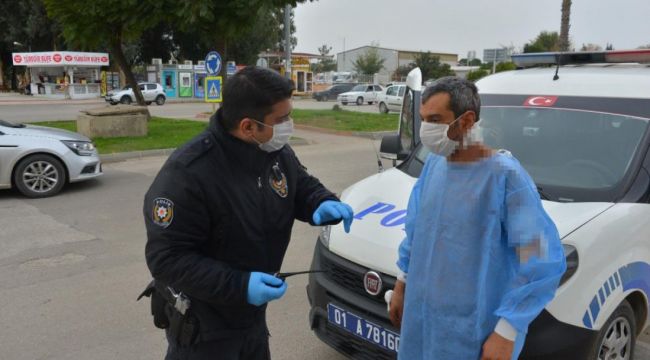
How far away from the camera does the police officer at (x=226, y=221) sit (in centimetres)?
183

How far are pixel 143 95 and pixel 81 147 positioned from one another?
26366 mm

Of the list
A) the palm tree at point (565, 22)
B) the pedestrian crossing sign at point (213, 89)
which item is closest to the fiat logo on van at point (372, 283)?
the pedestrian crossing sign at point (213, 89)

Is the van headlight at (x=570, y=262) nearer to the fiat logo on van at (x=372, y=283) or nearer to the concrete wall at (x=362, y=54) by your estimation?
the fiat logo on van at (x=372, y=283)

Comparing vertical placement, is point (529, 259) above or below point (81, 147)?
above

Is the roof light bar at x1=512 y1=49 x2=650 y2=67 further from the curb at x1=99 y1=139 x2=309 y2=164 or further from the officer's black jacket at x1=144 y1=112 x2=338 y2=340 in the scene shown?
the curb at x1=99 y1=139 x2=309 y2=164

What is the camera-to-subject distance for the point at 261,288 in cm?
187

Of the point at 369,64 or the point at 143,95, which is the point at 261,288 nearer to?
the point at 143,95

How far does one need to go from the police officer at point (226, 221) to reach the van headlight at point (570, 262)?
1266mm

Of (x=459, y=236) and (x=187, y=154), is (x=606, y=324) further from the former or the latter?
(x=187, y=154)

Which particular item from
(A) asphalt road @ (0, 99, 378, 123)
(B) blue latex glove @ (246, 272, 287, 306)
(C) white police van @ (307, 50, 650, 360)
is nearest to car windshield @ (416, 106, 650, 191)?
(C) white police van @ (307, 50, 650, 360)

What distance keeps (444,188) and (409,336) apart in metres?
0.63

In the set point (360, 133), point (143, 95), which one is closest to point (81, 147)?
point (360, 133)

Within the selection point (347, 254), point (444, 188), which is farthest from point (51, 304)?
point (444, 188)

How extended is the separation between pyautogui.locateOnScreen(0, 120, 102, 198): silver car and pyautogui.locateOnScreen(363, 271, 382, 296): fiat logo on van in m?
6.72
